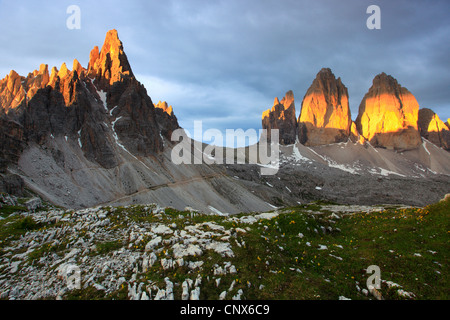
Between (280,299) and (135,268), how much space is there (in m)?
7.48

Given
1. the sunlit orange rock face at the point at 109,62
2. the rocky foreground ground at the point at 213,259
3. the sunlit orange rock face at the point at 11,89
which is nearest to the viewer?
the rocky foreground ground at the point at 213,259

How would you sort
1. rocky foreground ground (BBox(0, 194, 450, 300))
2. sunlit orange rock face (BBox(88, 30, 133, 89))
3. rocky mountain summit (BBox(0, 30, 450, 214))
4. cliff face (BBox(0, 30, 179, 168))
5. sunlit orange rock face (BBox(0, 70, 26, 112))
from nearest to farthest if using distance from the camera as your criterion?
rocky foreground ground (BBox(0, 194, 450, 300))
rocky mountain summit (BBox(0, 30, 450, 214))
cliff face (BBox(0, 30, 179, 168))
sunlit orange rock face (BBox(88, 30, 133, 89))
sunlit orange rock face (BBox(0, 70, 26, 112))

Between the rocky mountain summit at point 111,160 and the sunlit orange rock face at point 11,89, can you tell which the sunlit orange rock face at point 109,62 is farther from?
the sunlit orange rock face at point 11,89

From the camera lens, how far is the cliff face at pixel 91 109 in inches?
3529

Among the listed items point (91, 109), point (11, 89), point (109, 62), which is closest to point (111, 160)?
point (91, 109)

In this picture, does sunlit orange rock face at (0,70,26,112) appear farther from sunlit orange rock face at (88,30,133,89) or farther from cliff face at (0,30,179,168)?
sunlit orange rock face at (88,30,133,89)

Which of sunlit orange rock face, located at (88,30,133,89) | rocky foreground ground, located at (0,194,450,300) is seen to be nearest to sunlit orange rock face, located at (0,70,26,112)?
sunlit orange rock face, located at (88,30,133,89)

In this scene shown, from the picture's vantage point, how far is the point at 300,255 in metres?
14.1

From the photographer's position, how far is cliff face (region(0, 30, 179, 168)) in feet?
294

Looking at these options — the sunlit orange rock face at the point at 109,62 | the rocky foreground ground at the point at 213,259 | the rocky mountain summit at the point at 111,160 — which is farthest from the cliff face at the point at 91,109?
the rocky foreground ground at the point at 213,259

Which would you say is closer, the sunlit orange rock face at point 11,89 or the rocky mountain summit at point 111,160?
the rocky mountain summit at point 111,160

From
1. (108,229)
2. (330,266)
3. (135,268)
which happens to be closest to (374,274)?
(330,266)

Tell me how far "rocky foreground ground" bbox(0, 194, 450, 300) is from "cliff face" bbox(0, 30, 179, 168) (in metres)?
78.0

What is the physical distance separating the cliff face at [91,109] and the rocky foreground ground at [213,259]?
256ft
